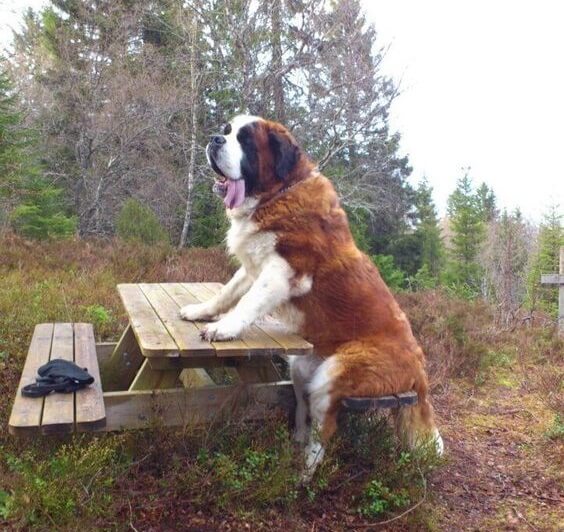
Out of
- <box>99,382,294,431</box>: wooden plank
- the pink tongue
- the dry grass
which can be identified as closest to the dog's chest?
the pink tongue

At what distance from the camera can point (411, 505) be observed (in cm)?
302

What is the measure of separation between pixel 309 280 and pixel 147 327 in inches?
34.7

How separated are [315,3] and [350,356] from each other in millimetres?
12446

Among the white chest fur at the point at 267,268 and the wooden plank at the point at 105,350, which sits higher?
the white chest fur at the point at 267,268

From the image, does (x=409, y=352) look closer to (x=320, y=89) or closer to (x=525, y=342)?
(x=525, y=342)

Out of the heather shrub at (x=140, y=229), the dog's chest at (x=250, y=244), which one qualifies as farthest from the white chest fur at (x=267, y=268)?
the heather shrub at (x=140, y=229)

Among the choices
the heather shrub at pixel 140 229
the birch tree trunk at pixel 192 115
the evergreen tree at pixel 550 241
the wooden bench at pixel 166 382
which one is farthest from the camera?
the evergreen tree at pixel 550 241

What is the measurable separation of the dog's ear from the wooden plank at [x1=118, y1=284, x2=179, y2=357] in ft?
3.44

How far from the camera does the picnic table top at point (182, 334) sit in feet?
8.40

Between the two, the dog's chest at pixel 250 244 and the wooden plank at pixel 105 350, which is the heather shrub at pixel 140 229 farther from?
the dog's chest at pixel 250 244

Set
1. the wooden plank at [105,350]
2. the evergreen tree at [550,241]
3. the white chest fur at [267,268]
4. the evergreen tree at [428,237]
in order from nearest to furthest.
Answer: the white chest fur at [267,268] < the wooden plank at [105,350] < the evergreen tree at [550,241] < the evergreen tree at [428,237]

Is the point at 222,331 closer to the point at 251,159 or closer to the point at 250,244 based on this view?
the point at 250,244

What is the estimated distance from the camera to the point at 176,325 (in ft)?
10.0

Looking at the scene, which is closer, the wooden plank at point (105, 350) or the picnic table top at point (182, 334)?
the picnic table top at point (182, 334)
